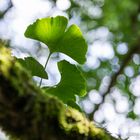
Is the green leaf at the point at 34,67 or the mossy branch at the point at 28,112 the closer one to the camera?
the mossy branch at the point at 28,112

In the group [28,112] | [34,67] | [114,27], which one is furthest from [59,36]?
[114,27]

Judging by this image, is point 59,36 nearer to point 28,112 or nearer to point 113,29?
point 28,112

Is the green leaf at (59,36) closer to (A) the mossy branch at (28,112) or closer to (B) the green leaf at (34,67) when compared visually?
(B) the green leaf at (34,67)

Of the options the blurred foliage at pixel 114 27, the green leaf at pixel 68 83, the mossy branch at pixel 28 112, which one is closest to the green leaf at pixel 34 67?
the green leaf at pixel 68 83

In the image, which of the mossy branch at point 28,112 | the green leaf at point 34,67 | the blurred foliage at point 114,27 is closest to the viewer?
the mossy branch at point 28,112

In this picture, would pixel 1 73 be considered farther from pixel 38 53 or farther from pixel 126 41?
pixel 38 53

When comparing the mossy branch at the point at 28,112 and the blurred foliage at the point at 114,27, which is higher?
the blurred foliage at the point at 114,27
